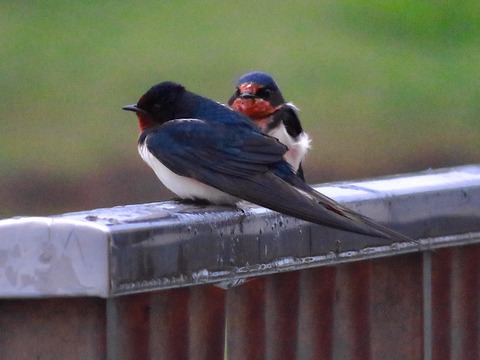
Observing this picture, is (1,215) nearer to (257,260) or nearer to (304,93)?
(304,93)

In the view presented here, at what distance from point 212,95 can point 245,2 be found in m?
5.01

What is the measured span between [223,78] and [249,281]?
40.1ft

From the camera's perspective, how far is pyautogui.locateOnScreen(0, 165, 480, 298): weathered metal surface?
2137 mm

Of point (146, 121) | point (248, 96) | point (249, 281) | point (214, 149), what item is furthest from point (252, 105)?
point (249, 281)

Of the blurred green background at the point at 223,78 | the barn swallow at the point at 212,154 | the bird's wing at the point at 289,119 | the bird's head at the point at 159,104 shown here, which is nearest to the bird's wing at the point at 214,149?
the barn swallow at the point at 212,154

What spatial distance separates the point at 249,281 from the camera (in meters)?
2.43

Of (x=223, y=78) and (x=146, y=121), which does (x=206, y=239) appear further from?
(x=223, y=78)

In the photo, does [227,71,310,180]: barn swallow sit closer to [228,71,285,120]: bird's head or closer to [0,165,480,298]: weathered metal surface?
[228,71,285,120]: bird's head

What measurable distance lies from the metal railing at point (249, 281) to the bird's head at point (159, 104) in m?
0.87

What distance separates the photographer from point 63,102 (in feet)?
45.9

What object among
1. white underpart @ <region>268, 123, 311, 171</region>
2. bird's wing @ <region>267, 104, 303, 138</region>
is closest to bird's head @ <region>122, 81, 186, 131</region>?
white underpart @ <region>268, 123, 311, 171</region>

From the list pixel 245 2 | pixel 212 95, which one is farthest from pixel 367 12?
pixel 212 95

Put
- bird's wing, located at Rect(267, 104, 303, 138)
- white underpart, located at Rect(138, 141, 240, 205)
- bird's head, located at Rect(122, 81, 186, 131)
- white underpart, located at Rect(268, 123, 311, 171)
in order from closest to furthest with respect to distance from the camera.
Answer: white underpart, located at Rect(138, 141, 240, 205), bird's head, located at Rect(122, 81, 186, 131), white underpart, located at Rect(268, 123, 311, 171), bird's wing, located at Rect(267, 104, 303, 138)

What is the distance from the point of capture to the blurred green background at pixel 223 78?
11.2 metres
